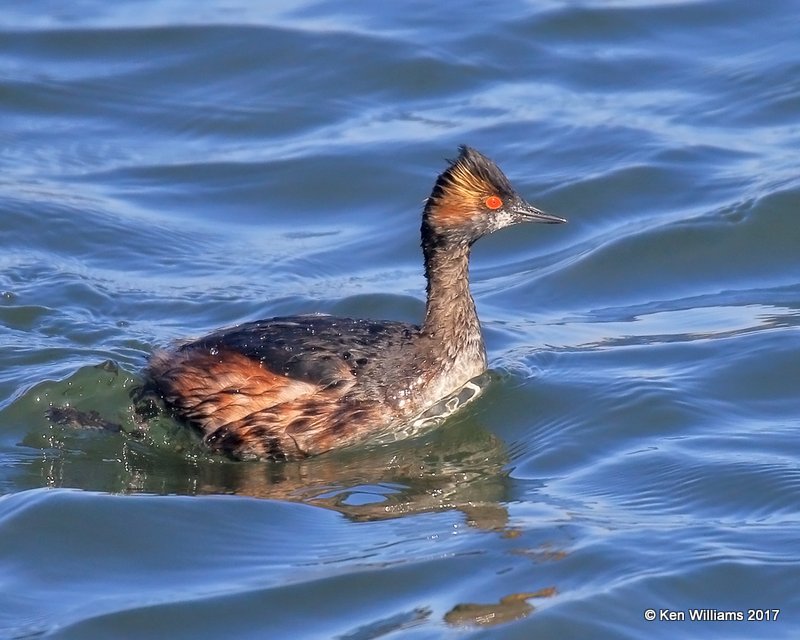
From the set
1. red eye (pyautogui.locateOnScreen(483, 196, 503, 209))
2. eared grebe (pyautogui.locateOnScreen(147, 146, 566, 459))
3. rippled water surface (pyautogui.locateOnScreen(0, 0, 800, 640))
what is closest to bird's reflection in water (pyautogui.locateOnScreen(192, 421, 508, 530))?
rippled water surface (pyautogui.locateOnScreen(0, 0, 800, 640))

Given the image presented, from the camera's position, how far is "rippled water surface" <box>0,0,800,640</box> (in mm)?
6441

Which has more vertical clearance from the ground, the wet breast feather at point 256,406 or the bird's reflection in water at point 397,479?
the wet breast feather at point 256,406

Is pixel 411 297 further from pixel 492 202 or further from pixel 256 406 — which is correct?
pixel 256 406

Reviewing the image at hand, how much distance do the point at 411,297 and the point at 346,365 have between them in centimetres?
229

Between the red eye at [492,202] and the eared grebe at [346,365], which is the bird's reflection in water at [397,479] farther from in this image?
the red eye at [492,202]

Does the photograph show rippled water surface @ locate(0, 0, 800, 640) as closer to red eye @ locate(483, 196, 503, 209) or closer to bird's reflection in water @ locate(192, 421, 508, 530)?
bird's reflection in water @ locate(192, 421, 508, 530)

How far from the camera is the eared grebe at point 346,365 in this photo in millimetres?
8039

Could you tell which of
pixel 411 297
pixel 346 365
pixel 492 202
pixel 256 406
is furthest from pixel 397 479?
pixel 411 297

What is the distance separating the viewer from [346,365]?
8.15 metres

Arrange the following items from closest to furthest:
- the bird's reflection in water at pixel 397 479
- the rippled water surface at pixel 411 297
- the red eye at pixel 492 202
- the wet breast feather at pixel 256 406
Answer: the rippled water surface at pixel 411 297, the bird's reflection in water at pixel 397 479, the wet breast feather at pixel 256 406, the red eye at pixel 492 202

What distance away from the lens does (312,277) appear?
10867 mm

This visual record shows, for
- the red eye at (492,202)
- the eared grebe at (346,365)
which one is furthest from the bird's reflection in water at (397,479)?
the red eye at (492,202)

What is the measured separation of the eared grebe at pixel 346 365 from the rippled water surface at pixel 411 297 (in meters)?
0.17

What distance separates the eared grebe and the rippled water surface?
0.56 feet
